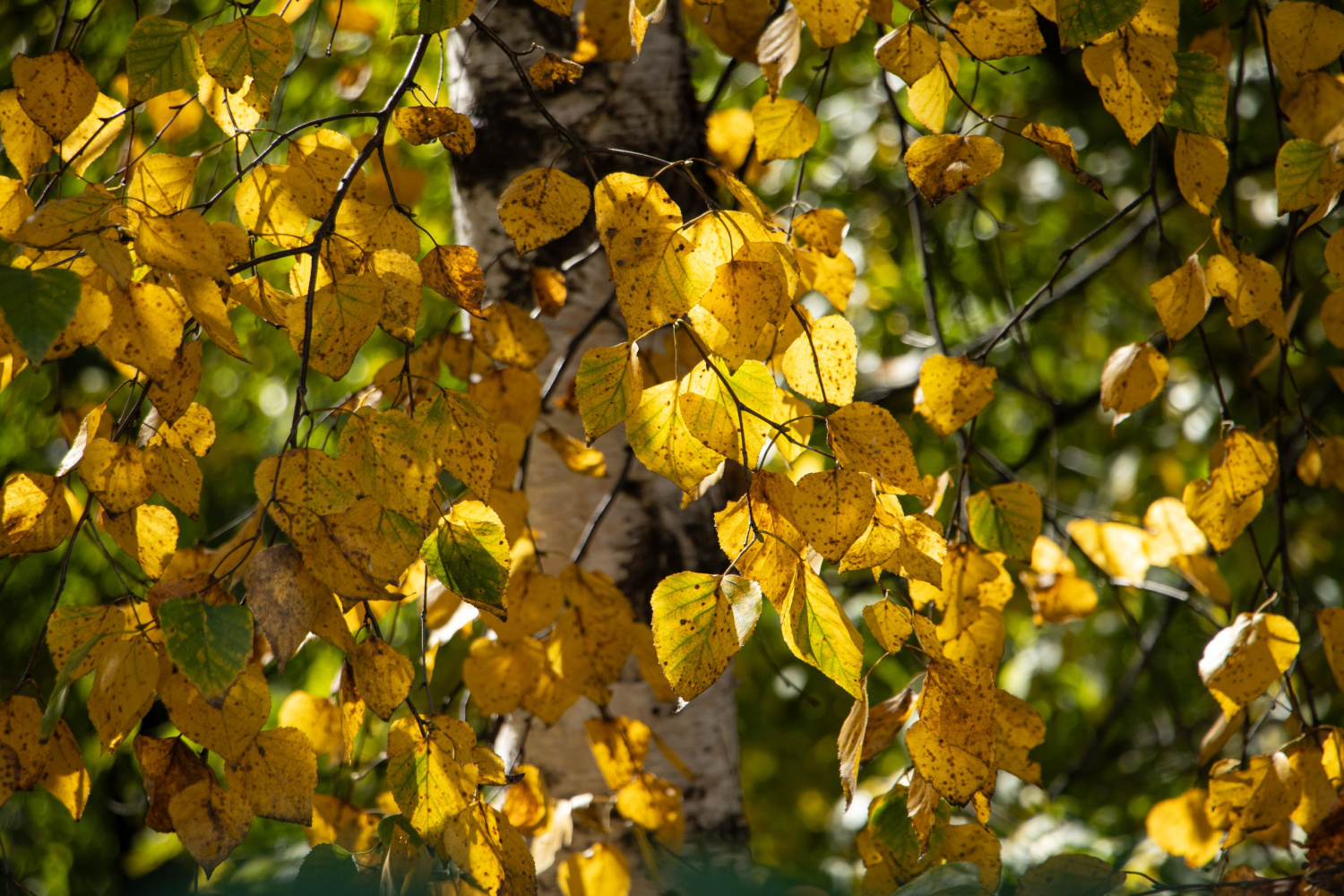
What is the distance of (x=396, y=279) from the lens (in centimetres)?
51

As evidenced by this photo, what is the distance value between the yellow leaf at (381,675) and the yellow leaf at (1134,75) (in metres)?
0.55

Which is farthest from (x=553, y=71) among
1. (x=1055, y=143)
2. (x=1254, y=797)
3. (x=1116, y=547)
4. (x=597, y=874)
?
(x=1116, y=547)

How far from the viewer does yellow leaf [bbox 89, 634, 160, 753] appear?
0.50m

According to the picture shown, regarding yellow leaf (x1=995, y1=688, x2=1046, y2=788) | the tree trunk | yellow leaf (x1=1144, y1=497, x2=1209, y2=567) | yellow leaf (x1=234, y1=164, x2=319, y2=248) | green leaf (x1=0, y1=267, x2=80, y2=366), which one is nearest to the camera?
green leaf (x1=0, y1=267, x2=80, y2=366)

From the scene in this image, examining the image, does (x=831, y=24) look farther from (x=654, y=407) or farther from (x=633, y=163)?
(x=633, y=163)

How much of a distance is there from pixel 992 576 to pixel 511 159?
0.62m

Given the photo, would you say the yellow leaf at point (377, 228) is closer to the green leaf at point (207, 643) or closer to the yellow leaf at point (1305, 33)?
the green leaf at point (207, 643)

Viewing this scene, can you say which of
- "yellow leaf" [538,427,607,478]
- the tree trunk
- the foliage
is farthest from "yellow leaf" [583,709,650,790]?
"yellow leaf" [538,427,607,478]

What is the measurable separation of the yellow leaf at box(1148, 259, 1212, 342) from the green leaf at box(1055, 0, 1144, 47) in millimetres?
274

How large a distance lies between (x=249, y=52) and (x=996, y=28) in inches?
Answer: 17.2

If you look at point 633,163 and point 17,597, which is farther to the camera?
point 17,597

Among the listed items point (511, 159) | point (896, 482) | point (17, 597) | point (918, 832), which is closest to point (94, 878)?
point (17, 597)

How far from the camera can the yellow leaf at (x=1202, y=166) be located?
0.66 metres

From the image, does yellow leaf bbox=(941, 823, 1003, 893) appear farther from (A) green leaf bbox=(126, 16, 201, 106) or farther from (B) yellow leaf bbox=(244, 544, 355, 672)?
(A) green leaf bbox=(126, 16, 201, 106)
